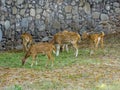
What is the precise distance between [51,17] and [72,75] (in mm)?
7296

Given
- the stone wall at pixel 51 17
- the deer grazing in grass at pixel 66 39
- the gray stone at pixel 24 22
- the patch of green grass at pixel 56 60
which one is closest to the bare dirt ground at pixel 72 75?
the patch of green grass at pixel 56 60

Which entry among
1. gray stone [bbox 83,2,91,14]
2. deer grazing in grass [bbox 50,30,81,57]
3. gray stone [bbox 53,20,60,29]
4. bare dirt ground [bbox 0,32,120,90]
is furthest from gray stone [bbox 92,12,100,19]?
bare dirt ground [bbox 0,32,120,90]

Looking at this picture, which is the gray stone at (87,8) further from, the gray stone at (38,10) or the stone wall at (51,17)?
the gray stone at (38,10)

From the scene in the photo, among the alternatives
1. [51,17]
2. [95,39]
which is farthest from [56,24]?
[95,39]

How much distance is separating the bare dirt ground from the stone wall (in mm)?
5598

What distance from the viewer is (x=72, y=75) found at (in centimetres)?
1368

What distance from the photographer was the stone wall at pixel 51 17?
20.2 meters

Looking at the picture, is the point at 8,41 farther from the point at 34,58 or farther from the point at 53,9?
the point at 34,58

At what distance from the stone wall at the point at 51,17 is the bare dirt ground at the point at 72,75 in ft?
18.4

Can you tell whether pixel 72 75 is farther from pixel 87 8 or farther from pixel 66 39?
pixel 87 8

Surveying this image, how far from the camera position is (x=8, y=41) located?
66.3 ft

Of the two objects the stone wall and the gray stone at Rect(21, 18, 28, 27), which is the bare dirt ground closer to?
the stone wall

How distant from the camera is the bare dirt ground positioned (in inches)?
506

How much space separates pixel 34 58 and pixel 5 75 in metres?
1.60
